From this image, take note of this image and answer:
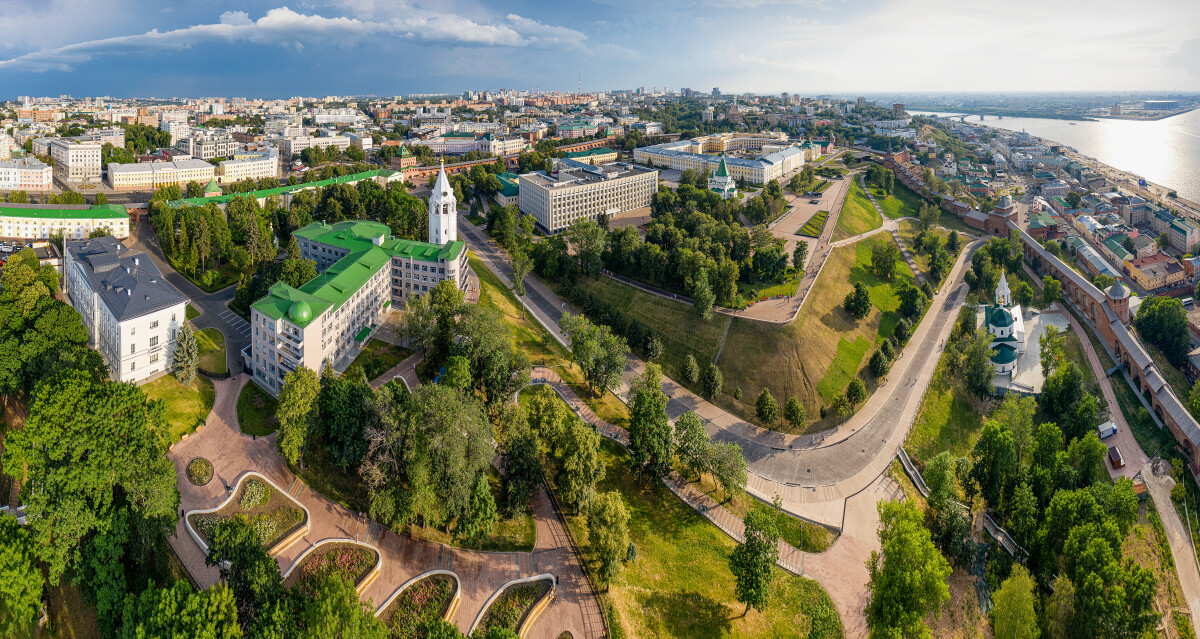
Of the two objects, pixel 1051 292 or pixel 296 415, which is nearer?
pixel 296 415

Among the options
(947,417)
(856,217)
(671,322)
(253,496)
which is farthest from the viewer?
(856,217)

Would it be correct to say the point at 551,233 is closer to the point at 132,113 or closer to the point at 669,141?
the point at 669,141

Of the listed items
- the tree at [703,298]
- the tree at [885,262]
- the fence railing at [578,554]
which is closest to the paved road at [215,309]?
the fence railing at [578,554]

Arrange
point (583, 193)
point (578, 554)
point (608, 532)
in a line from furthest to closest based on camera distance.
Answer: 1. point (583, 193)
2. point (578, 554)
3. point (608, 532)

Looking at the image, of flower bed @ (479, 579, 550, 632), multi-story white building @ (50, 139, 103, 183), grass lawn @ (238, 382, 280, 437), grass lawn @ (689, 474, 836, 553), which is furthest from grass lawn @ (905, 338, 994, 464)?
multi-story white building @ (50, 139, 103, 183)

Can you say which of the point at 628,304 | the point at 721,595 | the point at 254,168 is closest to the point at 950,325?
the point at 628,304

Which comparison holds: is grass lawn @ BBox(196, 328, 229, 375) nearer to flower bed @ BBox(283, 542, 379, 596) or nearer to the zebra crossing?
the zebra crossing

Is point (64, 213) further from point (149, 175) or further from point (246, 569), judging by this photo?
point (246, 569)

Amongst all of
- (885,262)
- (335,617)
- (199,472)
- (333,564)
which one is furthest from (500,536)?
(885,262)
